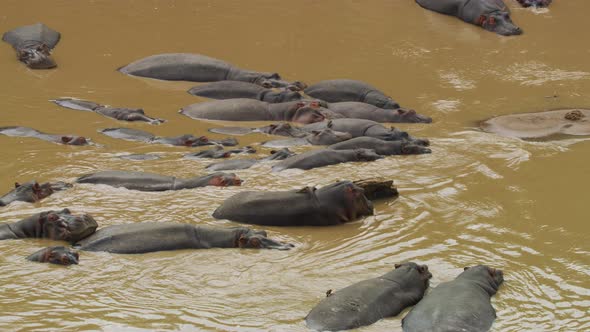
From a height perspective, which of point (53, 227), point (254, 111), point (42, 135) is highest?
point (53, 227)

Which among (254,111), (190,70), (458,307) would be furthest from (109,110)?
(458,307)

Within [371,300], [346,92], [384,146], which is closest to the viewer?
[371,300]

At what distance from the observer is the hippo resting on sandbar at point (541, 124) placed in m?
11.2

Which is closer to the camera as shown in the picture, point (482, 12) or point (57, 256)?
point (57, 256)

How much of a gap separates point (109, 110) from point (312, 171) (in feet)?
10.9

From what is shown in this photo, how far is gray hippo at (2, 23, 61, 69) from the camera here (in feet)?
45.6

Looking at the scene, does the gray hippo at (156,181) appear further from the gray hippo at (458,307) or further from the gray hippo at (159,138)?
the gray hippo at (458,307)

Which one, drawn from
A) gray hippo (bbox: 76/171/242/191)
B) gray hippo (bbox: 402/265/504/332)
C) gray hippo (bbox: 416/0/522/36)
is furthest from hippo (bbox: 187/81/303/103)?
gray hippo (bbox: 402/265/504/332)

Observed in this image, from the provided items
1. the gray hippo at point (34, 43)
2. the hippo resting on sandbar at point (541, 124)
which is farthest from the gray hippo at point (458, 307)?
the gray hippo at point (34, 43)

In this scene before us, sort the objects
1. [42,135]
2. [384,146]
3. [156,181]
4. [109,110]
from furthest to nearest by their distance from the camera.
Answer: [109,110] < [42,135] < [384,146] < [156,181]

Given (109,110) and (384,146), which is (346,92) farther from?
(109,110)

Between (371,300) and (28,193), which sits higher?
(371,300)

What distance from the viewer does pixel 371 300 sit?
20.8 feet

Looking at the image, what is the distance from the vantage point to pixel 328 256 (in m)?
7.54
